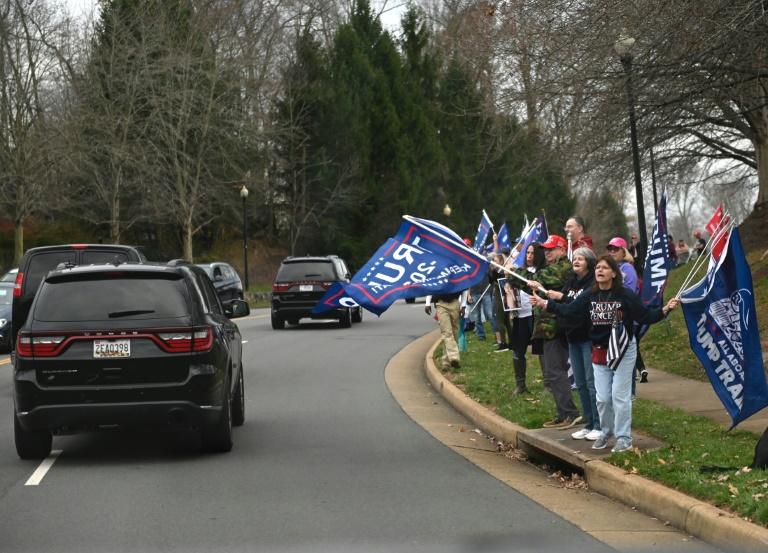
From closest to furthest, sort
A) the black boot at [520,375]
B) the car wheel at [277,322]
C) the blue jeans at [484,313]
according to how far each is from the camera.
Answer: the black boot at [520,375]
the blue jeans at [484,313]
the car wheel at [277,322]

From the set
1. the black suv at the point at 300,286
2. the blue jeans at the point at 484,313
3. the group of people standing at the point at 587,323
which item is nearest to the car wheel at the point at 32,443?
the group of people standing at the point at 587,323

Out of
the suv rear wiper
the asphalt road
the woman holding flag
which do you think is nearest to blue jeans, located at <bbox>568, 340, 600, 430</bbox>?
the woman holding flag

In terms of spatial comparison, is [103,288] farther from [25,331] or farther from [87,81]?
[87,81]

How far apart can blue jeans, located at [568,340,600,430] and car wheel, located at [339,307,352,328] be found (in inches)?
757

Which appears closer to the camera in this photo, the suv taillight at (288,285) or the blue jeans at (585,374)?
the blue jeans at (585,374)

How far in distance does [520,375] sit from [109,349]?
17.6ft

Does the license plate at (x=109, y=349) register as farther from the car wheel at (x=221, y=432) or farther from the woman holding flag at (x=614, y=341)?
the woman holding flag at (x=614, y=341)

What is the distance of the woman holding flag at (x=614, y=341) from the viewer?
890cm

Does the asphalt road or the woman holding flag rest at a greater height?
the woman holding flag

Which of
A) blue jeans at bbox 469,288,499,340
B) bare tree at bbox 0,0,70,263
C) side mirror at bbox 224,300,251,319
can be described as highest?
bare tree at bbox 0,0,70,263

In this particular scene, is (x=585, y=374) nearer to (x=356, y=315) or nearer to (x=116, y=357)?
(x=116, y=357)

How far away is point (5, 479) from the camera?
357 inches

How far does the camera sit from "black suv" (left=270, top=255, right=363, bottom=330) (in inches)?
1113

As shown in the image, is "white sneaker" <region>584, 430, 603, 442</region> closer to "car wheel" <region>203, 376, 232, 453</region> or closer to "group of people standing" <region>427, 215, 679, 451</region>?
"group of people standing" <region>427, 215, 679, 451</region>
